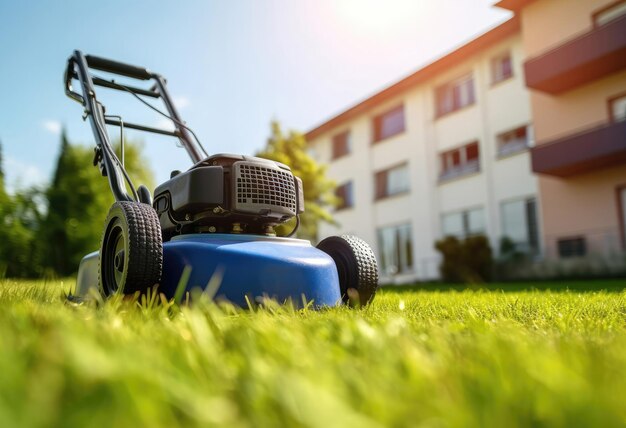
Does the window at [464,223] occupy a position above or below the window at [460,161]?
below

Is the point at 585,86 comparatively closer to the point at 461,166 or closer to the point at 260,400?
the point at 461,166

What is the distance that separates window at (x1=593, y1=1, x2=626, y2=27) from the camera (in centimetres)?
1338

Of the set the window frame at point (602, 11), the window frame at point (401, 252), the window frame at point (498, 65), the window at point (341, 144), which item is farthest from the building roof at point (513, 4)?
the window at point (341, 144)

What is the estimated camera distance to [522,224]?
15523 millimetres

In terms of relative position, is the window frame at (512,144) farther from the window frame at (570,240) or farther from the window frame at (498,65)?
the window frame at (570,240)

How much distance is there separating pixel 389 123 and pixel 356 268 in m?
18.3

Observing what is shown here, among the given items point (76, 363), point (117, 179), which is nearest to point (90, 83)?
point (117, 179)

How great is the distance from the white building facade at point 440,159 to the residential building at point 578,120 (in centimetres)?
76

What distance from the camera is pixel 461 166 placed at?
17766mm

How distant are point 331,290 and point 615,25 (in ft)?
40.8

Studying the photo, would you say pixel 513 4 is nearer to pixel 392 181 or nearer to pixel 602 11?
pixel 602 11

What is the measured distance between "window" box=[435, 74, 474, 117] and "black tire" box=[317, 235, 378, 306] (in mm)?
15231

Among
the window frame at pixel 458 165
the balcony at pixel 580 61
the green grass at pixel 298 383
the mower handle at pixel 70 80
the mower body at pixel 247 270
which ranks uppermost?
the balcony at pixel 580 61

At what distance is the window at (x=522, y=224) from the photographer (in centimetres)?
1528
